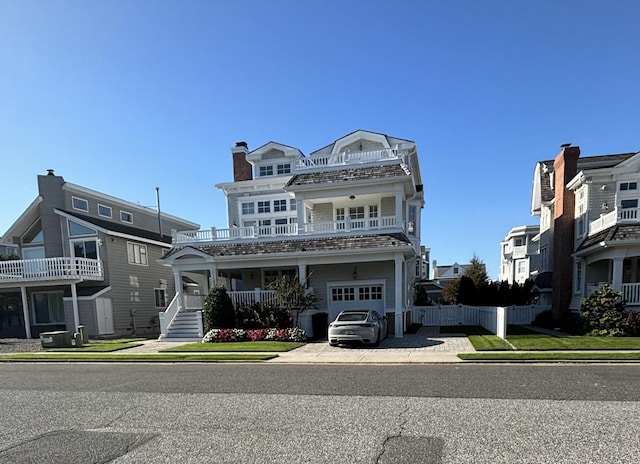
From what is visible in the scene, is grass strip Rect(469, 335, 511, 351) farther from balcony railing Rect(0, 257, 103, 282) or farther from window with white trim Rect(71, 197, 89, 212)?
window with white trim Rect(71, 197, 89, 212)

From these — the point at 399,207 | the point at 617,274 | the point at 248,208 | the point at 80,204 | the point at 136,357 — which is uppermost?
the point at 80,204

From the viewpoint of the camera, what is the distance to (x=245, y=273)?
2009cm

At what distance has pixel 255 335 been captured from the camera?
592 inches

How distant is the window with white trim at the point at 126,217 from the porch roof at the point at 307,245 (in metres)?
10.5

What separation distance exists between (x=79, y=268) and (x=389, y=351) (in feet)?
60.9

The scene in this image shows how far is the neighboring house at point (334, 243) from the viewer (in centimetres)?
1616

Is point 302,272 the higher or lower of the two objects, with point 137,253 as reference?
lower

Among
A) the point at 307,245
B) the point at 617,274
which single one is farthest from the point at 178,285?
the point at 617,274

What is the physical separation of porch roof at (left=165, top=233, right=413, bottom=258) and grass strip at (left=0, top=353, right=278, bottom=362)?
6.00 m

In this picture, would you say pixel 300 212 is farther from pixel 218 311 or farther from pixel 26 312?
pixel 26 312

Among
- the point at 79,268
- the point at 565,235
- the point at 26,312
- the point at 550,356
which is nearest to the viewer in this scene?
the point at 550,356

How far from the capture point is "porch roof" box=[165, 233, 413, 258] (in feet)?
51.5

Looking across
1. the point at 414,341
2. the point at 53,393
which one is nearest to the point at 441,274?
the point at 414,341

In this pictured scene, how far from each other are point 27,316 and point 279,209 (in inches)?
657
